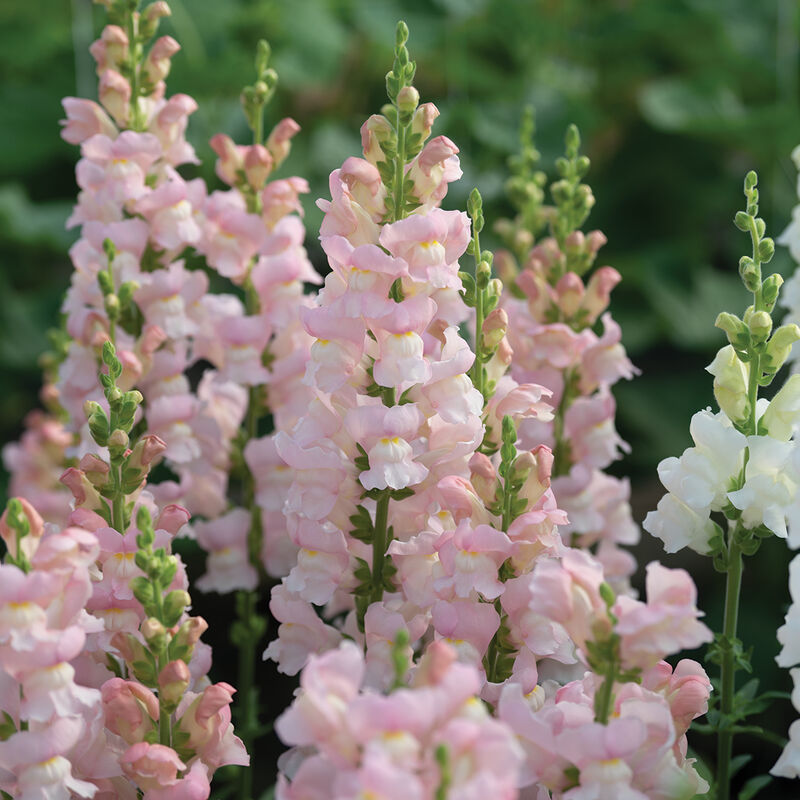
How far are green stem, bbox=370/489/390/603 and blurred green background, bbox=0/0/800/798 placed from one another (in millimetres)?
1331

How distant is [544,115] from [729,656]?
1987 mm

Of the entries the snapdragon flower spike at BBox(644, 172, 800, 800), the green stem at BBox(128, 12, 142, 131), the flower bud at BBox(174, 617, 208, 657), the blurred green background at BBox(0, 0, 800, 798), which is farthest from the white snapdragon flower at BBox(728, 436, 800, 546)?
the blurred green background at BBox(0, 0, 800, 798)

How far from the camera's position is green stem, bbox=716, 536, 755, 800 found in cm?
92

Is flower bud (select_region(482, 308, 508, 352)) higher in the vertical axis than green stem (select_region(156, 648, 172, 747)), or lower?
higher

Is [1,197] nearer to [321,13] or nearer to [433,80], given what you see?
[321,13]

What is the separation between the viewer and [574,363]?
1126 millimetres

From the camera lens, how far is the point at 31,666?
2.45 feet

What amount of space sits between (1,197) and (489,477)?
1.88 meters

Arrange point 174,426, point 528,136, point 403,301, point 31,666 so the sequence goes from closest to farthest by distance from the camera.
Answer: point 31,666 < point 403,301 < point 174,426 < point 528,136

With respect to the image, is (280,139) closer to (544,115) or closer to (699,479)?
(699,479)

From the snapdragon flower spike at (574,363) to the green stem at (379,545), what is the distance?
211 millimetres

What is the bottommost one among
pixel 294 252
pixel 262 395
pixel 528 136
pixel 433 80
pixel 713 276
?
pixel 262 395

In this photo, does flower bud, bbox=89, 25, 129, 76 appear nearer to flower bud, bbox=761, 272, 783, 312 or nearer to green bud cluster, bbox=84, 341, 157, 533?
green bud cluster, bbox=84, 341, 157, 533

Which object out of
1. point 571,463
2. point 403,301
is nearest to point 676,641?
point 403,301
